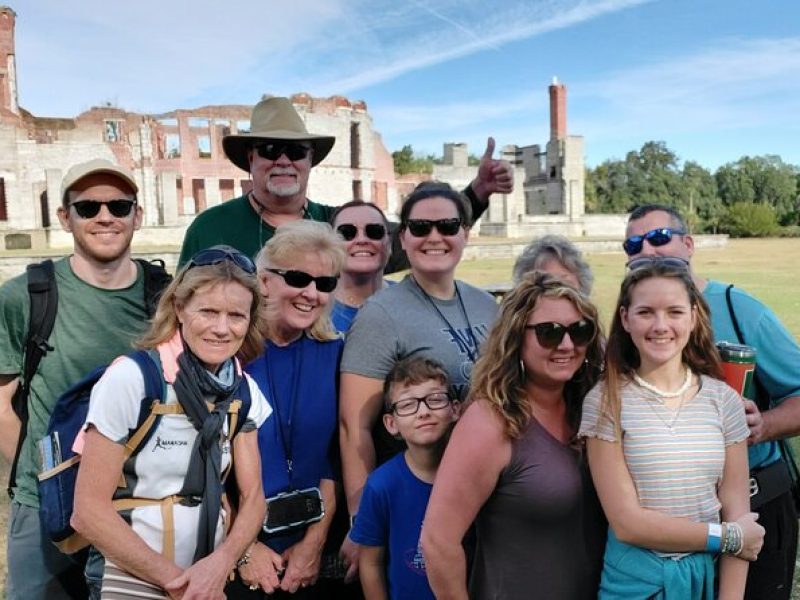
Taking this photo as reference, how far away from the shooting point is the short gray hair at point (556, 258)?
3.11m

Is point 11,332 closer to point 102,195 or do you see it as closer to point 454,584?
point 102,195

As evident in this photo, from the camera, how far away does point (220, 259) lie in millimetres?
2193

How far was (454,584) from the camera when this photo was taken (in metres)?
2.05

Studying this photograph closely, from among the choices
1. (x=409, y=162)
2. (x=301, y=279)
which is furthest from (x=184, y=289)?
(x=409, y=162)

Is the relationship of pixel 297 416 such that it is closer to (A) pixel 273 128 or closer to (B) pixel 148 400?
(B) pixel 148 400

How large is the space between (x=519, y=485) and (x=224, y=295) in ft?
3.58

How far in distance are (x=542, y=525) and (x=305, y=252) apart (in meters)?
1.31

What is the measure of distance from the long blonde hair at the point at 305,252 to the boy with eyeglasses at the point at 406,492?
1.47ft

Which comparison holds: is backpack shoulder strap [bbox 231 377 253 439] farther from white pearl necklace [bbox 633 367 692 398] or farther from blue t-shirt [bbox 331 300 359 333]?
white pearl necklace [bbox 633 367 692 398]

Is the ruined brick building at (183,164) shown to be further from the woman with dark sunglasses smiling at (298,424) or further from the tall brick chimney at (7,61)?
the woman with dark sunglasses smiling at (298,424)

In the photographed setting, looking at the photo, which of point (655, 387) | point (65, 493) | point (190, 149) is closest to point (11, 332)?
point (65, 493)

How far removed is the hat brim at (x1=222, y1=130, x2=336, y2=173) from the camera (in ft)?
11.8

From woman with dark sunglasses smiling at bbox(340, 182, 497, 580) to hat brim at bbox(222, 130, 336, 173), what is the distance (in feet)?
3.79

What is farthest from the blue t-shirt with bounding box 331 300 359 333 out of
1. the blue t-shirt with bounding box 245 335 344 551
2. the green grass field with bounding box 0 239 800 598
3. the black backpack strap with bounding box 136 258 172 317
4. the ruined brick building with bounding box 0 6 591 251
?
the ruined brick building with bounding box 0 6 591 251
